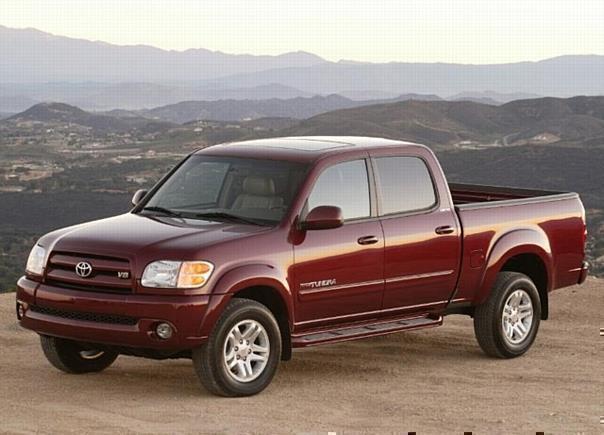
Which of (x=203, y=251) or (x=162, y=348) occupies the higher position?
(x=203, y=251)

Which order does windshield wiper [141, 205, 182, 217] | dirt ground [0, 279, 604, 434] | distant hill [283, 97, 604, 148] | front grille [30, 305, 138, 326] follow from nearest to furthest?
dirt ground [0, 279, 604, 434] → front grille [30, 305, 138, 326] → windshield wiper [141, 205, 182, 217] → distant hill [283, 97, 604, 148]

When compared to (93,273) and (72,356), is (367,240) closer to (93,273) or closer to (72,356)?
(93,273)

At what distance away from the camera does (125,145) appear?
160 meters

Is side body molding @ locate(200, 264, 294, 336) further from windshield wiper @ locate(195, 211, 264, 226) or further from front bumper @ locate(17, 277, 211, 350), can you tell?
windshield wiper @ locate(195, 211, 264, 226)

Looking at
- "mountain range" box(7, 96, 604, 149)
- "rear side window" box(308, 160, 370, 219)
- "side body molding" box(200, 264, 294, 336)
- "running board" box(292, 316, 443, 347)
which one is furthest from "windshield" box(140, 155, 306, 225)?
"mountain range" box(7, 96, 604, 149)

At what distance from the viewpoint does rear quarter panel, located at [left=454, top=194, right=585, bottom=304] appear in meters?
10.3

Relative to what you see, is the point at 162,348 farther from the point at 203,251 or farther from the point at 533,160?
the point at 533,160

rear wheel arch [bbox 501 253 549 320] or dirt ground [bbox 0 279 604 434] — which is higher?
rear wheel arch [bbox 501 253 549 320]

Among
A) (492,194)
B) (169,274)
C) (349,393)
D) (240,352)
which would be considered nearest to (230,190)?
(169,274)

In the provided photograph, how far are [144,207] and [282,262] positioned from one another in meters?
1.50

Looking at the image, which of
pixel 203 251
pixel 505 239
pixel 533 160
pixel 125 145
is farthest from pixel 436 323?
pixel 125 145

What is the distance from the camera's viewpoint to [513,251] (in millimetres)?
10633

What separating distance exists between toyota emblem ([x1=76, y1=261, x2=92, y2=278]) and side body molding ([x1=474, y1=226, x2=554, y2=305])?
11.2ft

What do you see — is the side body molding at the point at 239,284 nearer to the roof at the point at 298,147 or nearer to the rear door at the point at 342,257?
the rear door at the point at 342,257
